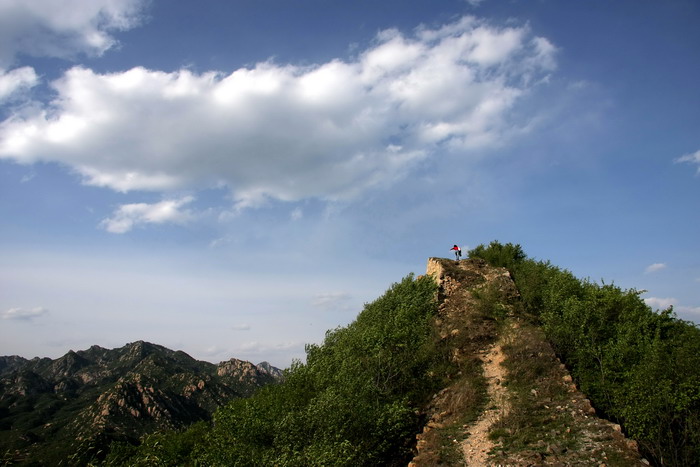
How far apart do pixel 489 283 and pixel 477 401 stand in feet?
62.8

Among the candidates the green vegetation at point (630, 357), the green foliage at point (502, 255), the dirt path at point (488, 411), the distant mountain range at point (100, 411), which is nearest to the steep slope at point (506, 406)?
the dirt path at point (488, 411)

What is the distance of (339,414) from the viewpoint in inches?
965

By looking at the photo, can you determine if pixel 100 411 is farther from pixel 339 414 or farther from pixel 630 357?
pixel 630 357

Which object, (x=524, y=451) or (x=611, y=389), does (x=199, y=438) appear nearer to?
(x=524, y=451)

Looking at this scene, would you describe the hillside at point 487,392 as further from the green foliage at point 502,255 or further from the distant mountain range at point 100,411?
the distant mountain range at point 100,411

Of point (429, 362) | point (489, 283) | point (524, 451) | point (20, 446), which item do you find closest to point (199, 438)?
point (429, 362)

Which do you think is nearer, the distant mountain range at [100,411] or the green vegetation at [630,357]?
the green vegetation at [630,357]

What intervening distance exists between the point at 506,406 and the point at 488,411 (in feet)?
4.13

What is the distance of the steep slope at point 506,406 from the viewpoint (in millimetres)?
20281

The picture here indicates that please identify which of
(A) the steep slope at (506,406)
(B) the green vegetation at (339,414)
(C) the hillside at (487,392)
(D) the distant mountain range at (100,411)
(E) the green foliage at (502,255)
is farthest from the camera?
(D) the distant mountain range at (100,411)

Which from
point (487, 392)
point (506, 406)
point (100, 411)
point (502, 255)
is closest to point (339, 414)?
point (506, 406)

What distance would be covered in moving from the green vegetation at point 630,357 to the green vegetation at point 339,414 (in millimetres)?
10812

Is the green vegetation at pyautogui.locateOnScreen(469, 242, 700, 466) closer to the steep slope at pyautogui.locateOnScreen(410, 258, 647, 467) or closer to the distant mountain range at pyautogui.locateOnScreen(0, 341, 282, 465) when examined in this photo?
the steep slope at pyautogui.locateOnScreen(410, 258, 647, 467)

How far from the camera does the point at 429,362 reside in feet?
114
